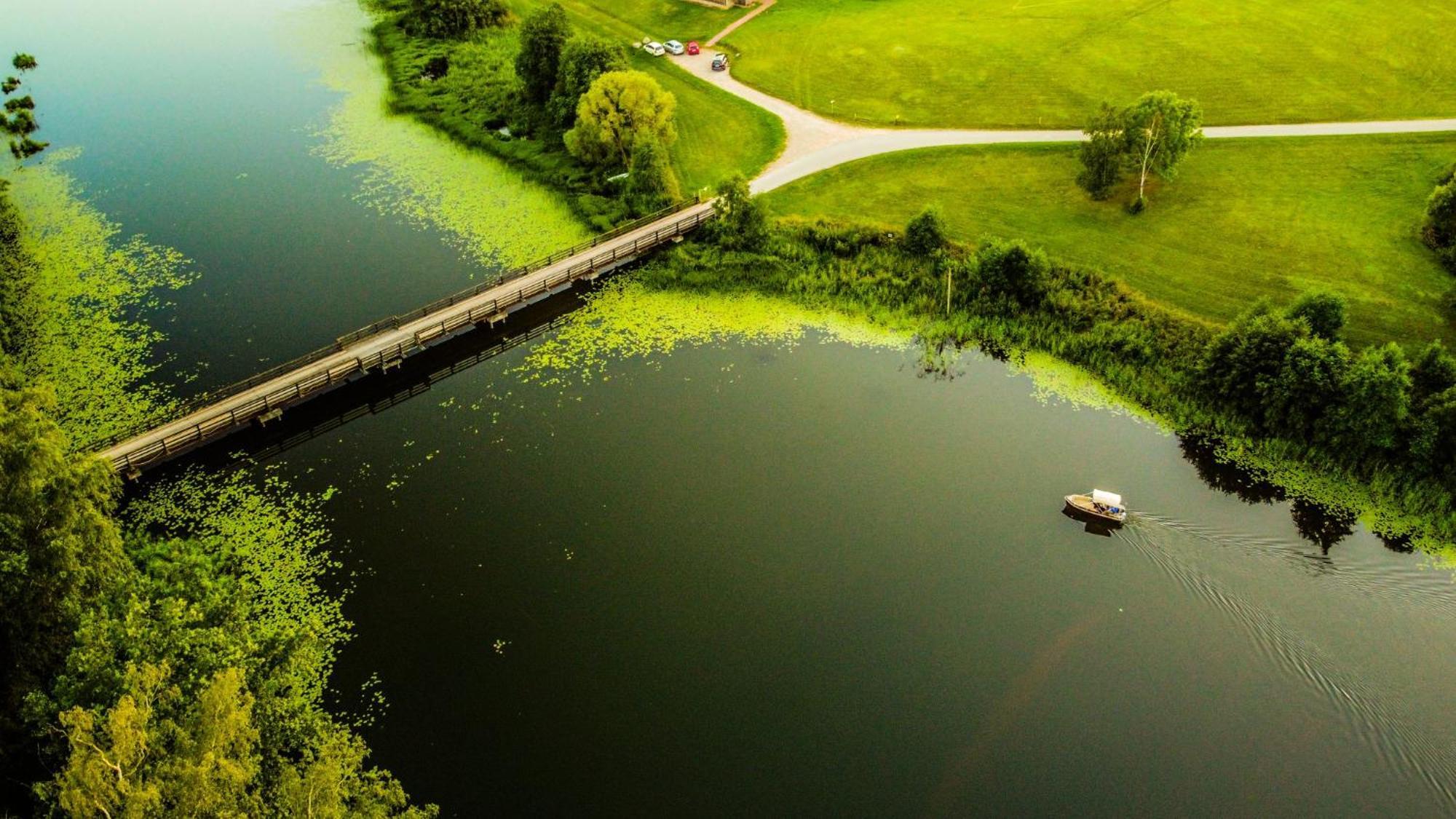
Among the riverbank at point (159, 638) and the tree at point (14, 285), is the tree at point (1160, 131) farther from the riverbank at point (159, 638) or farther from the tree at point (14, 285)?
the tree at point (14, 285)

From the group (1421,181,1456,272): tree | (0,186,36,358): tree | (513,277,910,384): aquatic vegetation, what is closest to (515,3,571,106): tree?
(513,277,910,384): aquatic vegetation

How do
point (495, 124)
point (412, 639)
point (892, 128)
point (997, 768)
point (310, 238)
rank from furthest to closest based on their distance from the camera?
1. point (495, 124)
2. point (892, 128)
3. point (310, 238)
4. point (412, 639)
5. point (997, 768)

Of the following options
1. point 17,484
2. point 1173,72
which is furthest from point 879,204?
point 17,484

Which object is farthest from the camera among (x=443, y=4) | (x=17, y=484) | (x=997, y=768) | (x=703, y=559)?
(x=443, y=4)

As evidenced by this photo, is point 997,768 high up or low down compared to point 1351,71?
down

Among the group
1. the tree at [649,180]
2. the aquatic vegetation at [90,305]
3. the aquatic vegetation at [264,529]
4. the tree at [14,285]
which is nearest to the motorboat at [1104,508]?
the aquatic vegetation at [264,529]

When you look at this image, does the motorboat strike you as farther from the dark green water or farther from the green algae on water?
the green algae on water

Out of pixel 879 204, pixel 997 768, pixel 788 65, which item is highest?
pixel 788 65

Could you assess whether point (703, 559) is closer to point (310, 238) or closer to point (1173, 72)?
point (310, 238)
